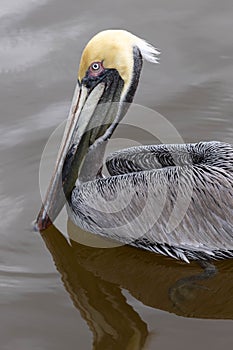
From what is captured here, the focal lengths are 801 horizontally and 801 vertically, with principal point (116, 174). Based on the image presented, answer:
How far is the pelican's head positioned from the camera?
418cm

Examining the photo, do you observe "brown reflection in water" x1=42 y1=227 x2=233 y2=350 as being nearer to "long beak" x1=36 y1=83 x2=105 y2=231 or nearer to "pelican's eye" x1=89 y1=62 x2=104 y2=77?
"long beak" x1=36 y1=83 x2=105 y2=231

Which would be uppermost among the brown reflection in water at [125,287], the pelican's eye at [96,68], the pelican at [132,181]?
the pelican's eye at [96,68]

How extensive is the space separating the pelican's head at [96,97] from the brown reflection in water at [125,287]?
288mm

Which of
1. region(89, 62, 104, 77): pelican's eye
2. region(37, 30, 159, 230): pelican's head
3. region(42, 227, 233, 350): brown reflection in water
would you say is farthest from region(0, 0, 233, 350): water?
region(89, 62, 104, 77): pelican's eye

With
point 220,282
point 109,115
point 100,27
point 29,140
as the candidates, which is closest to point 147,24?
point 100,27

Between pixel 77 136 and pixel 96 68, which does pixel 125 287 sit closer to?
pixel 77 136

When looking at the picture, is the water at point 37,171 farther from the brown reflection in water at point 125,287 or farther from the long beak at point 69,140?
the long beak at point 69,140

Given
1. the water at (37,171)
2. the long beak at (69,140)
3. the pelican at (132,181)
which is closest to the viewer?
the water at (37,171)

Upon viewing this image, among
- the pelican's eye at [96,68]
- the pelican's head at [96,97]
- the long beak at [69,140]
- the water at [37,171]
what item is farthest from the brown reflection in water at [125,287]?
the pelican's eye at [96,68]

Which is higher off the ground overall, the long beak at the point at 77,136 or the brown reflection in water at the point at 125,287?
the long beak at the point at 77,136

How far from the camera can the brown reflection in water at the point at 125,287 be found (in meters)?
3.87

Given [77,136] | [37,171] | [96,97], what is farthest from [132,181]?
[37,171]

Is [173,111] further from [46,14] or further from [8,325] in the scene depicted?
[8,325]

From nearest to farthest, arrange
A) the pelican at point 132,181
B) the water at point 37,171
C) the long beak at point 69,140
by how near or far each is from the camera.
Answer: the water at point 37,171 < the pelican at point 132,181 < the long beak at point 69,140
